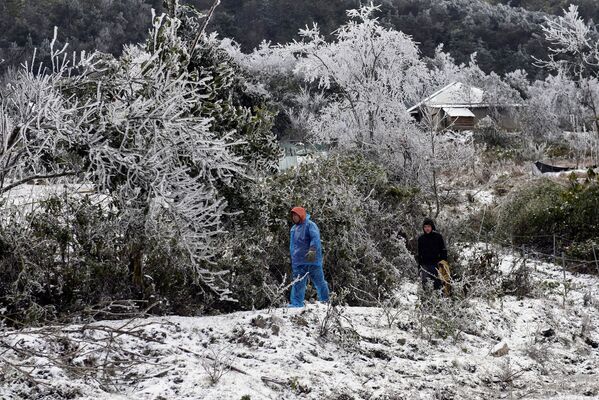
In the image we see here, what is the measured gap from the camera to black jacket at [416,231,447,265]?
9859 mm

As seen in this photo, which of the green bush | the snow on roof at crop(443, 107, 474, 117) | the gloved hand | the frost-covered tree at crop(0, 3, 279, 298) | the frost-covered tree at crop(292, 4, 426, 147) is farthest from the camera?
the snow on roof at crop(443, 107, 474, 117)

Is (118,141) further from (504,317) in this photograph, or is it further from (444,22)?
(444,22)

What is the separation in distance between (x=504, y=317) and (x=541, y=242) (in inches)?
262

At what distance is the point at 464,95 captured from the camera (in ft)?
128

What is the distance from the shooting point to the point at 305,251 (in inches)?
340

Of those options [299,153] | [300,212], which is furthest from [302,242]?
[299,153]

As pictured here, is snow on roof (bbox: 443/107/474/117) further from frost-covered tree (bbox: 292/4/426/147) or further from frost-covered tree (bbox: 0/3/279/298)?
frost-covered tree (bbox: 0/3/279/298)

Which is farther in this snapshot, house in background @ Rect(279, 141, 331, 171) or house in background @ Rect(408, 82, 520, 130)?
house in background @ Rect(408, 82, 520, 130)

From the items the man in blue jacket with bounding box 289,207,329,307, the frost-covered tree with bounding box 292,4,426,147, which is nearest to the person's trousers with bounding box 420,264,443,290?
the man in blue jacket with bounding box 289,207,329,307

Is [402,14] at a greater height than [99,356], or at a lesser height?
greater

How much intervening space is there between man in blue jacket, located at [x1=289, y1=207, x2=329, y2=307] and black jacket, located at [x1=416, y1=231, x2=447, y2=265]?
1.99 meters

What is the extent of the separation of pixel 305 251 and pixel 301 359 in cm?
243

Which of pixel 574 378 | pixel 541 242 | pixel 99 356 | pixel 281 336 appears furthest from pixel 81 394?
pixel 541 242

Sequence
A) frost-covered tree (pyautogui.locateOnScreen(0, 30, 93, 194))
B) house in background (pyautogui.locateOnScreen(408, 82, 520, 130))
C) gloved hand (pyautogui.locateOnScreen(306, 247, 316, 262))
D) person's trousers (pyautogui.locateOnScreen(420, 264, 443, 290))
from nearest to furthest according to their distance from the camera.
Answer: frost-covered tree (pyautogui.locateOnScreen(0, 30, 93, 194))
gloved hand (pyautogui.locateOnScreen(306, 247, 316, 262))
person's trousers (pyautogui.locateOnScreen(420, 264, 443, 290))
house in background (pyautogui.locateOnScreen(408, 82, 520, 130))
